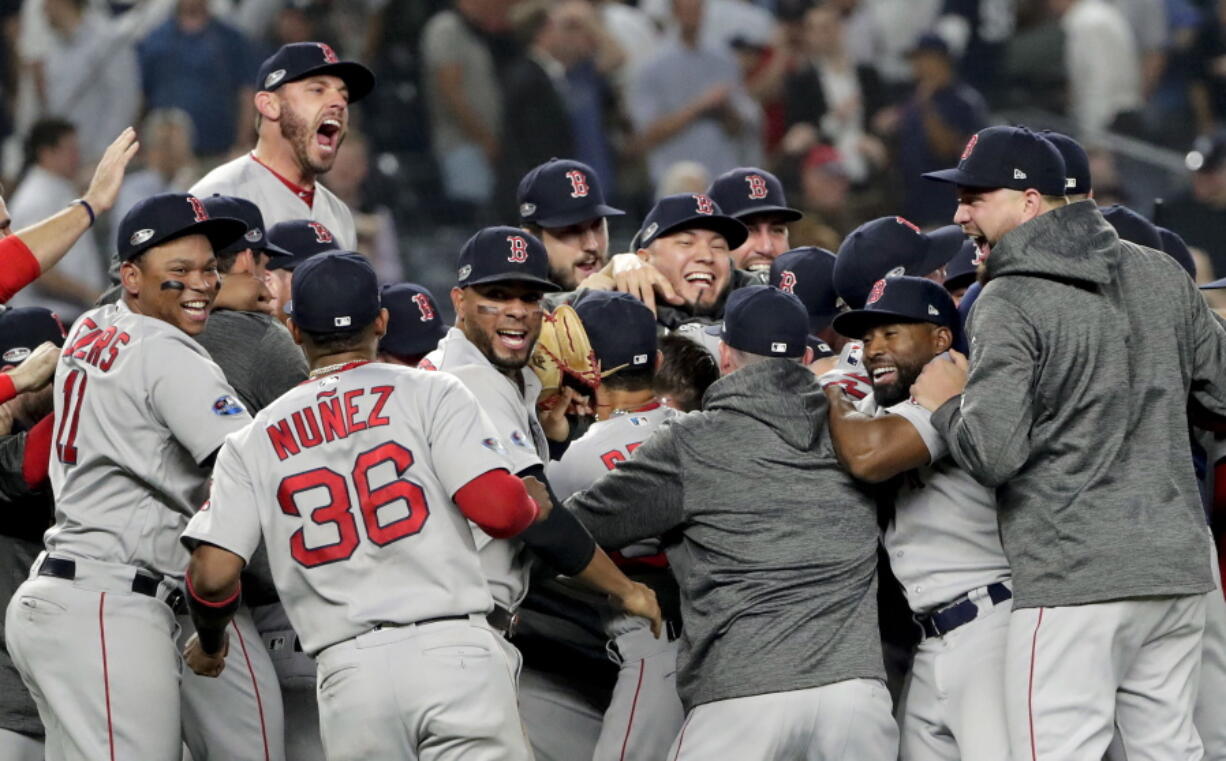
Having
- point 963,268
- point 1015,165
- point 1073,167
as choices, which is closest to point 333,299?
point 1015,165

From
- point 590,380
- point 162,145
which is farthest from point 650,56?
point 590,380

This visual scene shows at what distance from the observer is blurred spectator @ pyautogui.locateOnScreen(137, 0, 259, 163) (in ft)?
37.8

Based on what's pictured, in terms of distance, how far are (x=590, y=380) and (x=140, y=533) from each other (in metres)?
1.35

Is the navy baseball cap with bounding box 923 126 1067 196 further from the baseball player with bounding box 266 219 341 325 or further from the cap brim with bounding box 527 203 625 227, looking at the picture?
the baseball player with bounding box 266 219 341 325

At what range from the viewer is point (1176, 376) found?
4.73 metres

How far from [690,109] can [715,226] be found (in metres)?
6.10

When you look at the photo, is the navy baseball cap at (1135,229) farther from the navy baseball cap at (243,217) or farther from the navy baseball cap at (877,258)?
the navy baseball cap at (243,217)

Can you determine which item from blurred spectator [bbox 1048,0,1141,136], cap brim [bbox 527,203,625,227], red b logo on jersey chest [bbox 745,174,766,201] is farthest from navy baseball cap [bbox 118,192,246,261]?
blurred spectator [bbox 1048,0,1141,136]

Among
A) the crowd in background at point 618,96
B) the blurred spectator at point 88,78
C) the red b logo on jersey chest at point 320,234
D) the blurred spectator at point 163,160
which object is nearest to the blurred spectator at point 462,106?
the crowd in background at point 618,96

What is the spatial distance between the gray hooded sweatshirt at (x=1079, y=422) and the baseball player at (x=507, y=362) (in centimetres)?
100

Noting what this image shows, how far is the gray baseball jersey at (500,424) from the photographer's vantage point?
15.7 ft

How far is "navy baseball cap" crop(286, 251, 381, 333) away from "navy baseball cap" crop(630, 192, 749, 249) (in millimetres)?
1825

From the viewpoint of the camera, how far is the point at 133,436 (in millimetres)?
4750

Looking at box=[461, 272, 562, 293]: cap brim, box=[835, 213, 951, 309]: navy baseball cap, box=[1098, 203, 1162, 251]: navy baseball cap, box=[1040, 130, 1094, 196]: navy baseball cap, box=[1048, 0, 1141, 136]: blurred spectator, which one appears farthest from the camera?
box=[1048, 0, 1141, 136]: blurred spectator
